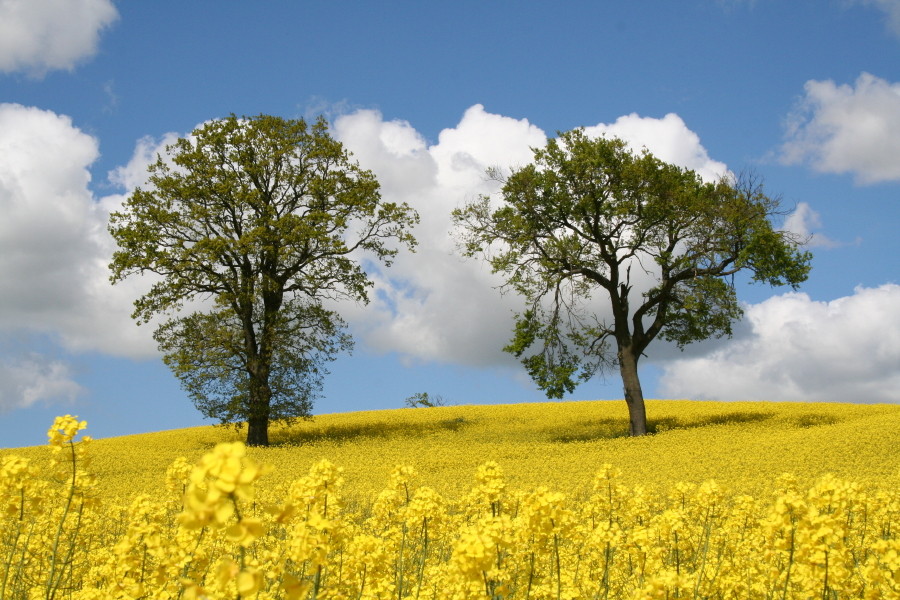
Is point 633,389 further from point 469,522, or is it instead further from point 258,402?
point 469,522

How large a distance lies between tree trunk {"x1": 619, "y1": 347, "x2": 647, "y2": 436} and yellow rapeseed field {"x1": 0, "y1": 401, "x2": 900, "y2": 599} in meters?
1.81

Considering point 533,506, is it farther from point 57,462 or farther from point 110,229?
point 110,229

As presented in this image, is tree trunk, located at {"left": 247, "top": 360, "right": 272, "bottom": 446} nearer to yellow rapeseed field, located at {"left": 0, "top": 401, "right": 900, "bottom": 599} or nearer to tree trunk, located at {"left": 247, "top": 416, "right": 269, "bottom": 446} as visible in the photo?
tree trunk, located at {"left": 247, "top": 416, "right": 269, "bottom": 446}

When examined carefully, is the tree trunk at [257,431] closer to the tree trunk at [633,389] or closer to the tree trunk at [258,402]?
the tree trunk at [258,402]

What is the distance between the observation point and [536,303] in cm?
2739

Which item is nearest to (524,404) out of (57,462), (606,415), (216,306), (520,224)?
(606,415)

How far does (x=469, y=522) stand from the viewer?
28.2 feet

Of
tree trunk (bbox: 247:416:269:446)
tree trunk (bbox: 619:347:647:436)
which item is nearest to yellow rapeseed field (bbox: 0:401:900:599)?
tree trunk (bbox: 619:347:647:436)

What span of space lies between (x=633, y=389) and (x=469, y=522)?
64.2 feet

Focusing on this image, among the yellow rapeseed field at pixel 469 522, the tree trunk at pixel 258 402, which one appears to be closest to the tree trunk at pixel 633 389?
the yellow rapeseed field at pixel 469 522

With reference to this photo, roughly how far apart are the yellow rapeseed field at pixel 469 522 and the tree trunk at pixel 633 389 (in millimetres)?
1811

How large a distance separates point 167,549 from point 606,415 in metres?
31.5

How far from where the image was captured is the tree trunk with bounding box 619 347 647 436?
1060 inches

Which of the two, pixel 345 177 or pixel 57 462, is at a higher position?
pixel 345 177
